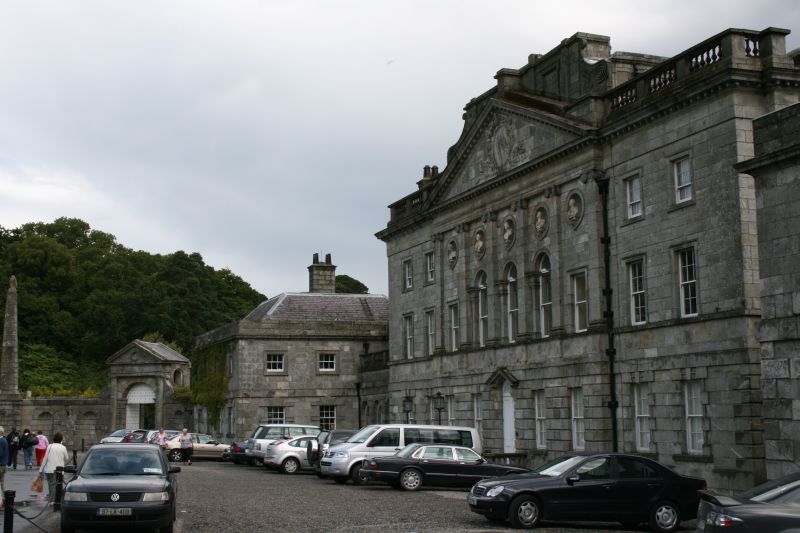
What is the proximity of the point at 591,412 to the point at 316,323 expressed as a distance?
2633 centimetres

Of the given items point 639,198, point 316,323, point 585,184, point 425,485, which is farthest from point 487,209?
point 316,323

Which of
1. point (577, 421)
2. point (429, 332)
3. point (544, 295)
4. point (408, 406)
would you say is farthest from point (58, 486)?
point (429, 332)

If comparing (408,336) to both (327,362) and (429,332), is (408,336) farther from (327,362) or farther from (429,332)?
(327,362)

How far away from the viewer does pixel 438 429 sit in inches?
1232

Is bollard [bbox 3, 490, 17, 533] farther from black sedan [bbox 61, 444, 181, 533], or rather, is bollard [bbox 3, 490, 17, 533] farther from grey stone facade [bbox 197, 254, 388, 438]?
grey stone facade [bbox 197, 254, 388, 438]

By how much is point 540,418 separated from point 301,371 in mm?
22452

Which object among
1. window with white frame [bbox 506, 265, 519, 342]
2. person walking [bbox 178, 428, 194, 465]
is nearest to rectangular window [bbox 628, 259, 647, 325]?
window with white frame [bbox 506, 265, 519, 342]

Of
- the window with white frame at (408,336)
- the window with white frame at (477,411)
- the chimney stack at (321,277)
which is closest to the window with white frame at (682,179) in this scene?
the window with white frame at (477,411)

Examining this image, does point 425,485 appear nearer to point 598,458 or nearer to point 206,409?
point 598,458

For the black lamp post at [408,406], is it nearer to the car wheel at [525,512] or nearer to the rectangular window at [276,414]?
the rectangular window at [276,414]

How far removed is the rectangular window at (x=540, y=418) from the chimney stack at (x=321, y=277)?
1138 inches

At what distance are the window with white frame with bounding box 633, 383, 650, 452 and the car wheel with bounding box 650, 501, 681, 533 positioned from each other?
1044cm

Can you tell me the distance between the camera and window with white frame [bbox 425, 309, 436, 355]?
1810 inches

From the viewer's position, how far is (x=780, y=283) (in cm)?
2089
